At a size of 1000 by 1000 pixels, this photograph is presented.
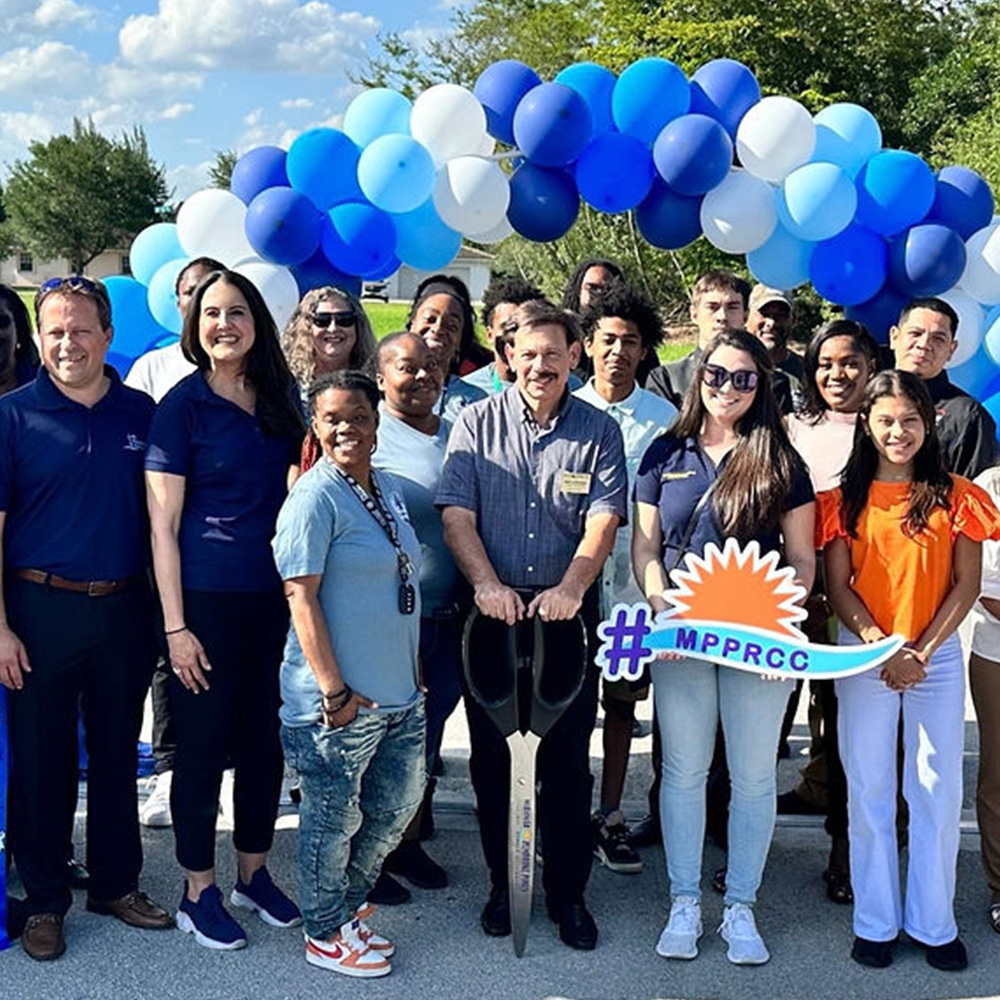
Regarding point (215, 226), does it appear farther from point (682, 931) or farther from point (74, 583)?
point (682, 931)

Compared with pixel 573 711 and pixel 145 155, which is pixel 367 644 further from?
pixel 145 155

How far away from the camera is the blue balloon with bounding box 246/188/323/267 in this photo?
18.5ft

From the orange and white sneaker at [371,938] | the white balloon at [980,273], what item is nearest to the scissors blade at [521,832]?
the orange and white sneaker at [371,938]

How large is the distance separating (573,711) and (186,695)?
120 centimetres

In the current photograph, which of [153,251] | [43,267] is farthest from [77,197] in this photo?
[153,251]

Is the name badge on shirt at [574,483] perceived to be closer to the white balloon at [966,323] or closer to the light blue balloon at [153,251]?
the white balloon at [966,323]

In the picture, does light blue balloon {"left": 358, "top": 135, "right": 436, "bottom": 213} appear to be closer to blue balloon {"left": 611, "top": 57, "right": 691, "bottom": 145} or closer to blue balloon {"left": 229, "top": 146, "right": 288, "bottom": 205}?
blue balloon {"left": 229, "top": 146, "right": 288, "bottom": 205}

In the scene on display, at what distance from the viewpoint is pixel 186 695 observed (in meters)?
3.49

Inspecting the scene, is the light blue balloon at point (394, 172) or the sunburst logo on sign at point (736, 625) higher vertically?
the light blue balloon at point (394, 172)

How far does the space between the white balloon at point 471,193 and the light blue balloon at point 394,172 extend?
134mm

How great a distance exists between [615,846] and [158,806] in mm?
1790

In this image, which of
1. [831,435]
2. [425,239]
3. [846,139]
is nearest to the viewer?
[831,435]

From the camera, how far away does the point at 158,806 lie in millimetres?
4477

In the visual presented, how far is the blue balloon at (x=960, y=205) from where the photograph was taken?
608 cm
